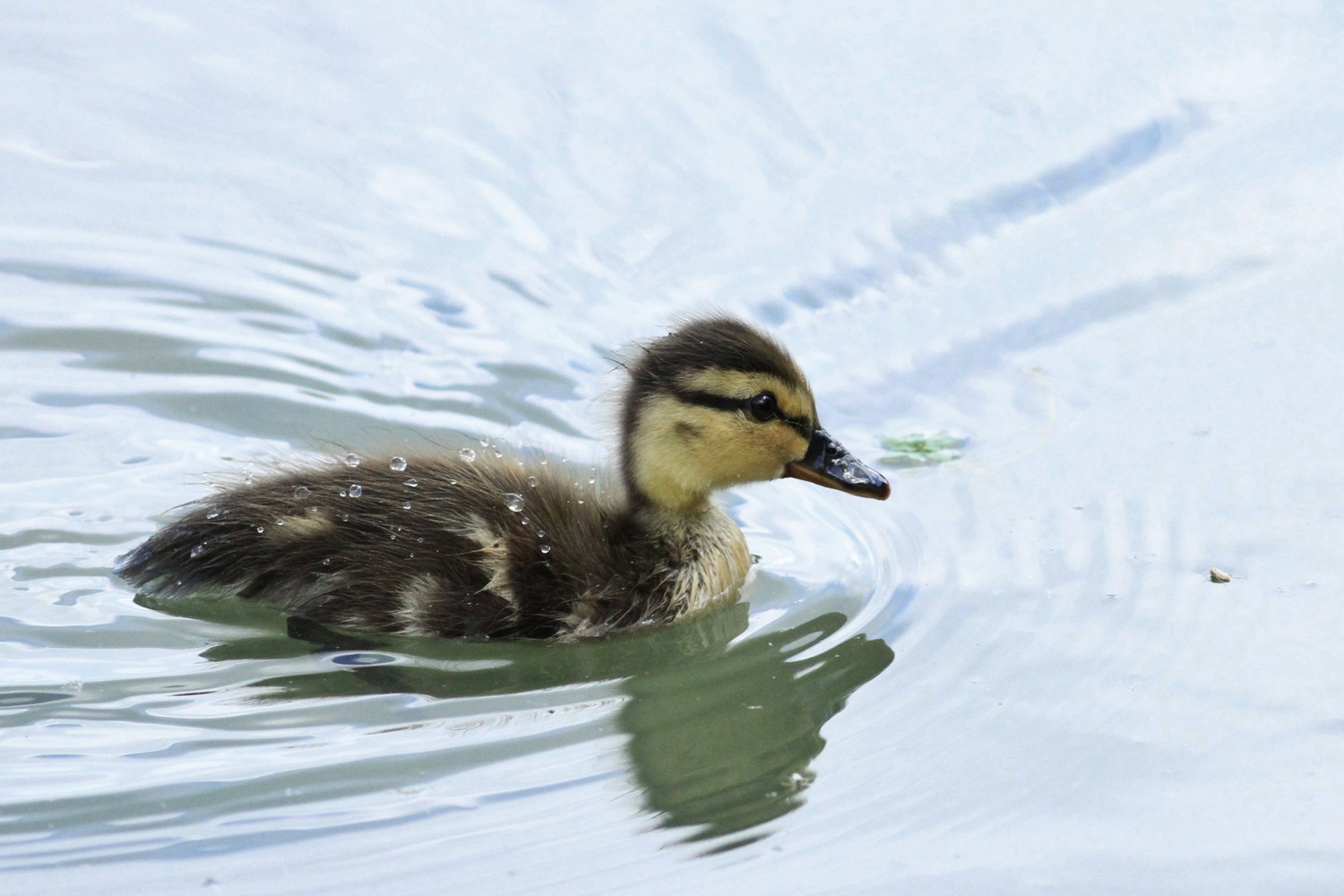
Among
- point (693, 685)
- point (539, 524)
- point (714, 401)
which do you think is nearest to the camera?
point (693, 685)

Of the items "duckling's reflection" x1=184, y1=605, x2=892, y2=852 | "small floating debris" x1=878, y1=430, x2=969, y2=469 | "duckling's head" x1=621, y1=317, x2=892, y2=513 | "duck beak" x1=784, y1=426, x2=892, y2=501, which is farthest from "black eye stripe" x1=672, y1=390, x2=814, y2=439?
"small floating debris" x1=878, y1=430, x2=969, y2=469

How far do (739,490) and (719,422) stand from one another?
2.44 feet

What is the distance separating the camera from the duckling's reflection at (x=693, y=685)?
322 centimetres

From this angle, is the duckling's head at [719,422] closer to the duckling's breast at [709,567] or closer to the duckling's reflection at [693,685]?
the duckling's breast at [709,567]

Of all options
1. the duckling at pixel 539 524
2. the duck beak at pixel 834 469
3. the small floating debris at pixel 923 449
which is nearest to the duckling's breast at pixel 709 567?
the duckling at pixel 539 524

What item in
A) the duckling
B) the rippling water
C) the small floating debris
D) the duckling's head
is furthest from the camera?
the small floating debris

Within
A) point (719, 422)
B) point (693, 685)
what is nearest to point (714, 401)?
point (719, 422)

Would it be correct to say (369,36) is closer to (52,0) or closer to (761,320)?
(52,0)

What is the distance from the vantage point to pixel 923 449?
479 cm

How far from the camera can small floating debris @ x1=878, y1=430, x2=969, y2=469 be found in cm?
473

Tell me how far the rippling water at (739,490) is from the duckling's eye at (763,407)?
1.41 feet

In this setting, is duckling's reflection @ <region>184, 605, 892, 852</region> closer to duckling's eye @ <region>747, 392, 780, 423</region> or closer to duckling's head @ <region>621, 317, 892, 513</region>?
duckling's head @ <region>621, 317, 892, 513</region>

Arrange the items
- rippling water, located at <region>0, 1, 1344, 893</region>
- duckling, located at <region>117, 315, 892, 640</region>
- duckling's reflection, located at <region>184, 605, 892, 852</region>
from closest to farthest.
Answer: rippling water, located at <region>0, 1, 1344, 893</region> → duckling's reflection, located at <region>184, 605, 892, 852</region> → duckling, located at <region>117, 315, 892, 640</region>

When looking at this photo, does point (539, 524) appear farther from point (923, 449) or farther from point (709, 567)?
point (923, 449)
